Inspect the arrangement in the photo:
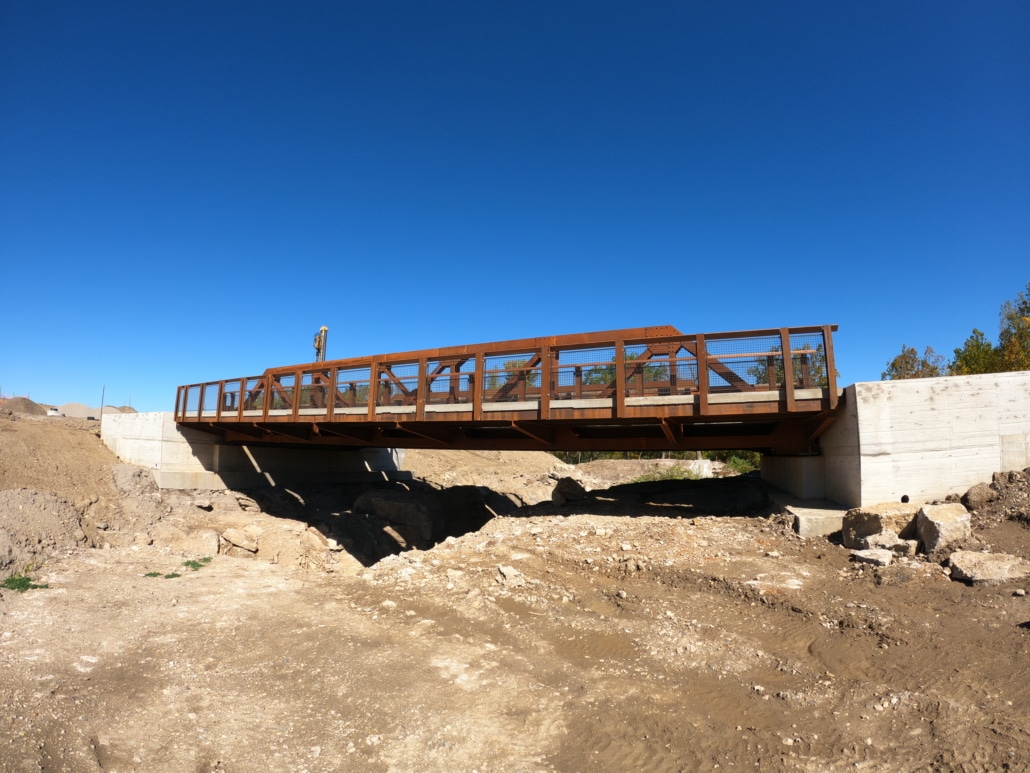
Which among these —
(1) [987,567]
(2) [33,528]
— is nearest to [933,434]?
(1) [987,567]

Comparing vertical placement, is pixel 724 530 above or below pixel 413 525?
above

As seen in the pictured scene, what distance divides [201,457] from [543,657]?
20.1 m

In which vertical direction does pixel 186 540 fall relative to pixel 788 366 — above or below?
below

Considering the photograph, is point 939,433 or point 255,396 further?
point 255,396

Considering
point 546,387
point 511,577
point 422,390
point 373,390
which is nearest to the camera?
point 511,577

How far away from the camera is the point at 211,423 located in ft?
65.4

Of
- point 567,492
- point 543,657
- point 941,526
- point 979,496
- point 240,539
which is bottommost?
point 240,539

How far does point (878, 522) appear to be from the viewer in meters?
8.48

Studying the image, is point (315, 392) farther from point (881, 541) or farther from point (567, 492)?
point (881, 541)

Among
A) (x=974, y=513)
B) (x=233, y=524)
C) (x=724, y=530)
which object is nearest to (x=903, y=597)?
(x=974, y=513)

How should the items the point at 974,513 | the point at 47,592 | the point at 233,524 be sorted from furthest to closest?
the point at 233,524, the point at 47,592, the point at 974,513

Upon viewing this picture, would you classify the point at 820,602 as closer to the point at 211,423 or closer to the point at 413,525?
the point at 413,525

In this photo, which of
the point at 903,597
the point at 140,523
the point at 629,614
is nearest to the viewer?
the point at 903,597

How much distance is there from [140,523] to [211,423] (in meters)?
4.45
